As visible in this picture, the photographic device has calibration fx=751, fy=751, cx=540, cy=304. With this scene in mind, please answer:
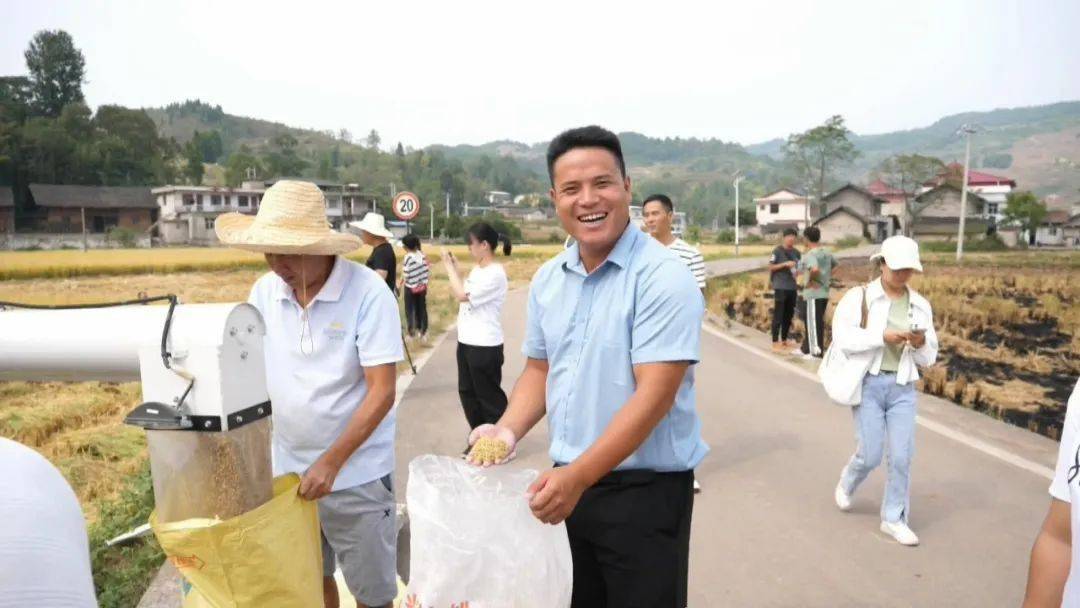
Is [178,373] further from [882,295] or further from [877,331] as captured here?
[882,295]

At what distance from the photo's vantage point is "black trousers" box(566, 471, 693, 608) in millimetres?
2170

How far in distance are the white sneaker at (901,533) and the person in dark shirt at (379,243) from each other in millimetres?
5833

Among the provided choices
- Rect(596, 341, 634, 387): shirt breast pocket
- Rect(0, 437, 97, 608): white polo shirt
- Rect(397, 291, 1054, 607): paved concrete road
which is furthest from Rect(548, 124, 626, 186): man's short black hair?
Rect(397, 291, 1054, 607): paved concrete road

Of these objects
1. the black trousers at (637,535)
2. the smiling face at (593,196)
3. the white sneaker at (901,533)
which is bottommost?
the white sneaker at (901,533)

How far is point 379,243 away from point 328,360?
21.3ft

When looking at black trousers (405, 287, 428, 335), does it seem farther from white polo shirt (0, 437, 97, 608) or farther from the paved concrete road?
white polo shirt (0, 437, 97, 608)

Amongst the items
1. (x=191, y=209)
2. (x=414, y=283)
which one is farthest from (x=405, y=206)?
(x=191, y=209)

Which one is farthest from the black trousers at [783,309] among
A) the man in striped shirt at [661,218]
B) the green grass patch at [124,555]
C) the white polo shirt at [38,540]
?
the white polo shirt at [38,540]

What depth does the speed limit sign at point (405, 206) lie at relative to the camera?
1200cm

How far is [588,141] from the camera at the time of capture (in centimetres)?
221

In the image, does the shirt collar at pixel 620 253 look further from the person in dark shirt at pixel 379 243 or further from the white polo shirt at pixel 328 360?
the person in dark shirt at pixel 379 243

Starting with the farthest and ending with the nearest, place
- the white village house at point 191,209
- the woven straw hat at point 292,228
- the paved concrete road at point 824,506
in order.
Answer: the white village house at point 191,209, the paved concrete road at point 824,506, the woven straw hat at point 292,228

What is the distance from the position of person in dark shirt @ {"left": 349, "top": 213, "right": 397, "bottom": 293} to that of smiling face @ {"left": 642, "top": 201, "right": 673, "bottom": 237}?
3.86 meters

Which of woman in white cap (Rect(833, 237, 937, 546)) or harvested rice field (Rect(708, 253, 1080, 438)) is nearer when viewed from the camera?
woman in white cap (Rect(833, 237, 937, 546))
